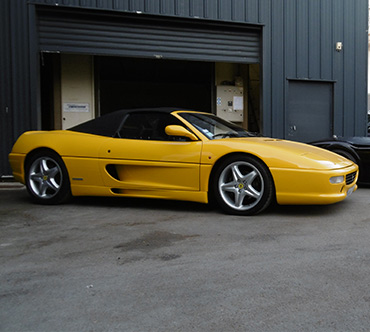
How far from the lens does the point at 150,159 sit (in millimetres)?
4668

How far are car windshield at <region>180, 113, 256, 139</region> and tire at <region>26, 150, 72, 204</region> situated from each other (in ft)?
5.12

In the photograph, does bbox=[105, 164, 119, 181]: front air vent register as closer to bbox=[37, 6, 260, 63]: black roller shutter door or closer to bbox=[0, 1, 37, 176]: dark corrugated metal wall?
bbox=[0, 1, 37, 176]: dark corrugated metal wall

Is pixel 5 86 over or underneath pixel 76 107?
over

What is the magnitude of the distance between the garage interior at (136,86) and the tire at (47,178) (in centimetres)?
466

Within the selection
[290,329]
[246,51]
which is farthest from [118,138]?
[246,51]

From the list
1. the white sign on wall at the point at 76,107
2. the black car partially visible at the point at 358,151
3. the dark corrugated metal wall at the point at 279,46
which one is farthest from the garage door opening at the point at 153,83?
the black car partially visible at the point at 358,151

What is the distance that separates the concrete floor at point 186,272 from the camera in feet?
6.54

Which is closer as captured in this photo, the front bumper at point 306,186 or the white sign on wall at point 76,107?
the front bumper at point 306,186

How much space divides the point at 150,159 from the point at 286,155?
4.68 feet

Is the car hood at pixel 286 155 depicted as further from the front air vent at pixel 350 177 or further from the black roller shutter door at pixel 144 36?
the black roller shutter door at pixel 144 36

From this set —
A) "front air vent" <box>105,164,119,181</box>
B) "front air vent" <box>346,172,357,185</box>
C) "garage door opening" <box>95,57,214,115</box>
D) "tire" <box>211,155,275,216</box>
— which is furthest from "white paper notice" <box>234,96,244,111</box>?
"tire" <box>211,155,275,216</box>

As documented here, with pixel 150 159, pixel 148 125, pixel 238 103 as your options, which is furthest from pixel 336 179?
pixel 238 103

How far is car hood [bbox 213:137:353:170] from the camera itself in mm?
4199

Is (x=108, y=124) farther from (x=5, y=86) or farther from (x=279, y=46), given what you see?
(x=279, y=46)
